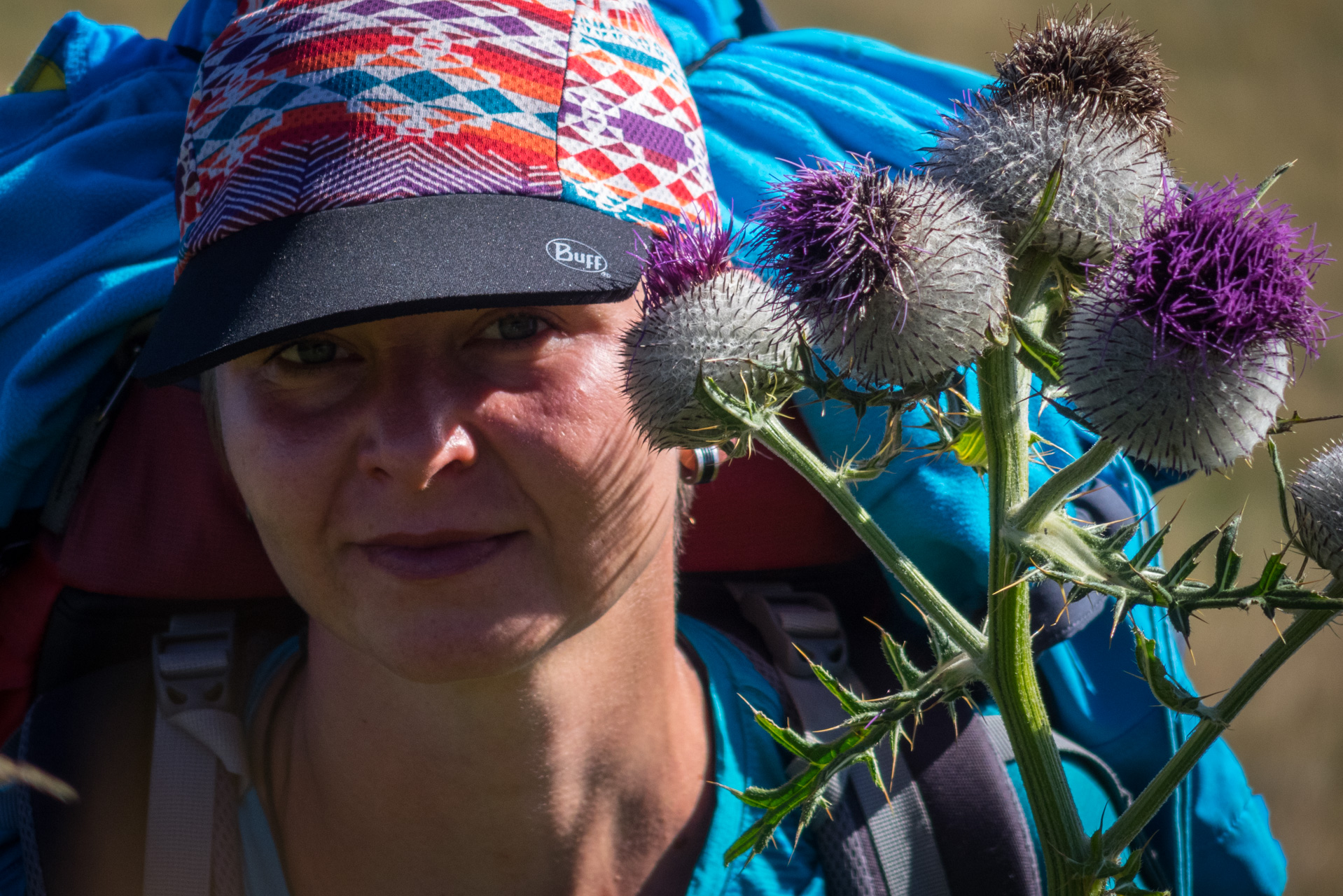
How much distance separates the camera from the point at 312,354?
1.73 m

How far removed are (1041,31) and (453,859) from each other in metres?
1.69

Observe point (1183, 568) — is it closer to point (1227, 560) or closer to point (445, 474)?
point (1227, 560)

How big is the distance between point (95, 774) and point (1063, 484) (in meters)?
1.93


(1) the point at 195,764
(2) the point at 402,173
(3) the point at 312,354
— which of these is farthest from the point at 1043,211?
(1) the point at 195,764

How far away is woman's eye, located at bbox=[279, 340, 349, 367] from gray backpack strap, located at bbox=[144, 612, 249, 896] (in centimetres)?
79

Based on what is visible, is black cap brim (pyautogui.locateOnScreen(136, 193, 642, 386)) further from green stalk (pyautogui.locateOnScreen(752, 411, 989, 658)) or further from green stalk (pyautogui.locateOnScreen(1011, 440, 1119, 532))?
green stalk (pyautogui.locateOnScreen(1011, 440, 1119, 532))

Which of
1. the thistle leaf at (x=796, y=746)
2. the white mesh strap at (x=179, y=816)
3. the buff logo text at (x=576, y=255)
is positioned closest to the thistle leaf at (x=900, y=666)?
the thistle leaf at (x=796, y=746)

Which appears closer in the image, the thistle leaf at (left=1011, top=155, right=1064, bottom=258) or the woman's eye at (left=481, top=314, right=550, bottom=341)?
the thistle leaf at (left=1011, top=155, right=1064, bottom=258)

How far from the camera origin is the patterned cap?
5.35 feet

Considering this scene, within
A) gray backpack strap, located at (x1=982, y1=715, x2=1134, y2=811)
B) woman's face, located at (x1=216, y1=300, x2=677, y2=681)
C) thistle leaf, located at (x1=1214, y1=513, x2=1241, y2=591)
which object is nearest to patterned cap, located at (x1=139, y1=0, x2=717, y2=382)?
woman's face, located at (x1=216, y1=300, x2=677, y2=681)

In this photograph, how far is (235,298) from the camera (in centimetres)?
167

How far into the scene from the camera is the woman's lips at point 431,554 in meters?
1.68

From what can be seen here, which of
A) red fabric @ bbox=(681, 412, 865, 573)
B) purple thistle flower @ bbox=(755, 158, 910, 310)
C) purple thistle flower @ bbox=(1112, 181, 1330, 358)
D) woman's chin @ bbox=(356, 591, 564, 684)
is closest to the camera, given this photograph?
purple thistle flower @ bbox=(1112, 181, 1330, 358)

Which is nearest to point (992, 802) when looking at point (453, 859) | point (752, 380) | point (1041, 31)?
point (453, 859)
